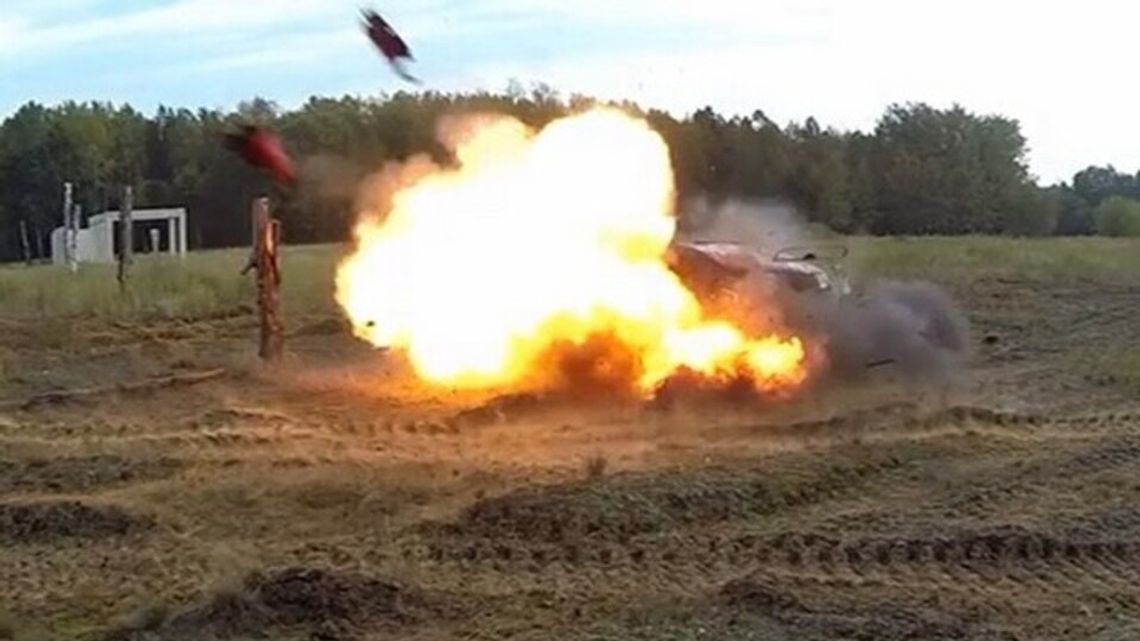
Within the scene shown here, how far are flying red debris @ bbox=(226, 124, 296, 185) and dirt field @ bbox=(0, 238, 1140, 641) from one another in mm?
2547

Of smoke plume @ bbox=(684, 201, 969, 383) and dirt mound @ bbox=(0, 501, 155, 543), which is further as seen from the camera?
smoke plume @ bbox=(684, 201, 969, 383)

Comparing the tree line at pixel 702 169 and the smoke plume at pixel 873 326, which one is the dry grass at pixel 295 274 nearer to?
the tree line at pixel 702 169

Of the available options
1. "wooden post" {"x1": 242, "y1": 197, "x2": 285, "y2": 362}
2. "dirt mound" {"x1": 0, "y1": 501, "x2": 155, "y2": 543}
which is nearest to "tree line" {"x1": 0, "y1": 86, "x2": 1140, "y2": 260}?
"wooden post" {"x1": 242, "y1": 197, "x2": 285, "y2": 362}

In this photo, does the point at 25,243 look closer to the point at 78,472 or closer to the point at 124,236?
the point at 124,236

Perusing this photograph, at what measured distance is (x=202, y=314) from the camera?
2639cm

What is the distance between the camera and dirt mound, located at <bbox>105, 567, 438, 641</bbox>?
973 cm

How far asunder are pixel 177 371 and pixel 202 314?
519 cm

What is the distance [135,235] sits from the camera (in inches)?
1718

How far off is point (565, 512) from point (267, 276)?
10.1m

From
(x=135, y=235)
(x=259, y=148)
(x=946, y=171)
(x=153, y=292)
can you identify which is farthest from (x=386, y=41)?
(x=946, y=171)

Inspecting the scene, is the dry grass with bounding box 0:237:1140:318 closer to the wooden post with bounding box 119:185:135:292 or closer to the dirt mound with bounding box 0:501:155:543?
the wooden post with bounding box 119:185:135:292

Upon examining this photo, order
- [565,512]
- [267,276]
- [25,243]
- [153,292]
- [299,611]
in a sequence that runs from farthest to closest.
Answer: [25,243], [153,292], [267,276], [565,512], [299,611]

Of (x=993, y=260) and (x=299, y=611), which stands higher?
(x=993, y=260)

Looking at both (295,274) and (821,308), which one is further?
(295,274)
